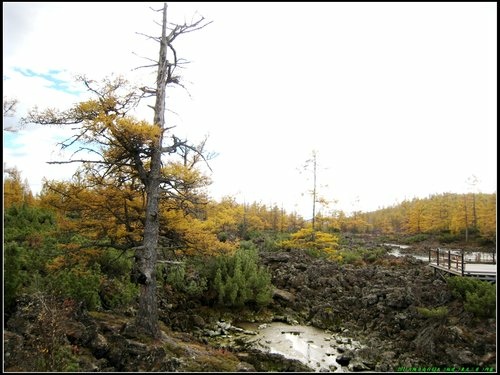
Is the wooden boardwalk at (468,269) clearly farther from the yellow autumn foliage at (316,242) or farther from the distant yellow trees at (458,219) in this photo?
the distant yellow trees at (458,219)

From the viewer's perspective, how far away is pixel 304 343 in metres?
11.9

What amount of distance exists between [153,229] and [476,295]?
970 centimetres

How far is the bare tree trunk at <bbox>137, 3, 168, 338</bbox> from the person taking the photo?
9.32 m

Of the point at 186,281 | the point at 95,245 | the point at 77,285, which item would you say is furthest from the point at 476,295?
the point at 77,285

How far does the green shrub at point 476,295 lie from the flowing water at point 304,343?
364 centimetres

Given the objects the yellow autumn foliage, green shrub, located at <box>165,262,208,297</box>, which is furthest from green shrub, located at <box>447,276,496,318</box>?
the yellow autumn foliage

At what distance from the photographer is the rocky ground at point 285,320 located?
7.43 m

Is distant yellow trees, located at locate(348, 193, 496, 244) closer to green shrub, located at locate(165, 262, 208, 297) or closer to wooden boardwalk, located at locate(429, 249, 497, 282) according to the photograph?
wooden boardwalk, located at locate(429, 249, 497, 282)

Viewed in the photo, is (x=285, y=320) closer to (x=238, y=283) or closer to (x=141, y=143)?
(x=238, y=283)

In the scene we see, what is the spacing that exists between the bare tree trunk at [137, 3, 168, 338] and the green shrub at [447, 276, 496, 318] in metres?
9.14

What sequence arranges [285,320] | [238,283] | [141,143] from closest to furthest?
1. [141,143]
2. [285,320]
3. [238,283]

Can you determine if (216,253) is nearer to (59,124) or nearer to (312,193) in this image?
(59,124)

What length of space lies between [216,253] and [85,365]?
4964mm

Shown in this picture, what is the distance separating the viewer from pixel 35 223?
53.6 ft
